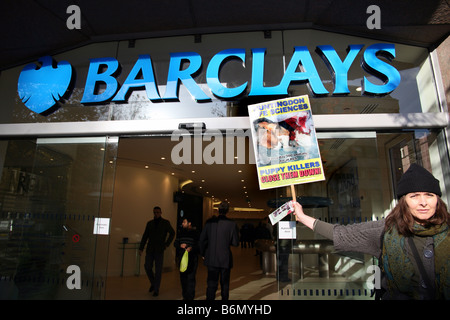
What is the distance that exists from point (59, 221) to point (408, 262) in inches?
178

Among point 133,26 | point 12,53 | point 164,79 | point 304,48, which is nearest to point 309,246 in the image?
point 304,48

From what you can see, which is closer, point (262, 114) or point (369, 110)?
point (262, 114)

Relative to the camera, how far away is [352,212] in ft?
13.6

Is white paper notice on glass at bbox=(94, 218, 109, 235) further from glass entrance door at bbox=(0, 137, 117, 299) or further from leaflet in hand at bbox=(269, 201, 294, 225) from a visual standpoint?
leaflet in hand at bbox=(269, 201, 294, 225)

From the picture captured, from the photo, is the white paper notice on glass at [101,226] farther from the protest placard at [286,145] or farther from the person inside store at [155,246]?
the protest placard at [286,145]

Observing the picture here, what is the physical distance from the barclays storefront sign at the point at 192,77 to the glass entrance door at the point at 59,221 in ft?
2.75

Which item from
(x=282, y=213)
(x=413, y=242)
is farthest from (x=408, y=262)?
(x=282, y=213)

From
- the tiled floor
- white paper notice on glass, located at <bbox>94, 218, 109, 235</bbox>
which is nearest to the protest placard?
the tiled floor

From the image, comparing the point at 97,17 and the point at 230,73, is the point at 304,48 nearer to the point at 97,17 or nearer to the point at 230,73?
the point at 230,73

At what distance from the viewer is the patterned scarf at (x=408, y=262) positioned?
1575 mm

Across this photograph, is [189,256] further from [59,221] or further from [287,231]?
[59,221]

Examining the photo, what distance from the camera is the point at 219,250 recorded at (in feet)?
14.9

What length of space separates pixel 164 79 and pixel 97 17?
146cm

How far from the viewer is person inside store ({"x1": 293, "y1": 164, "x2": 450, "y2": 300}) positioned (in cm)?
161
